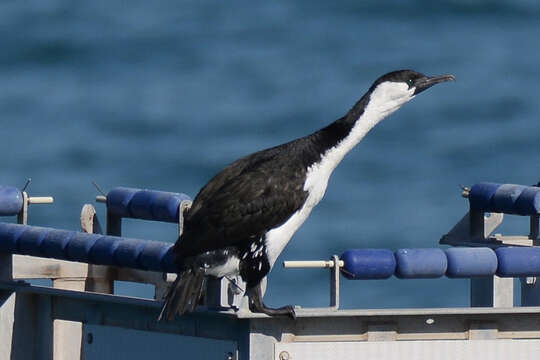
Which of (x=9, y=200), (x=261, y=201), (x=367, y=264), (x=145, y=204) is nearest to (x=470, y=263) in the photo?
(x=367, y=264)

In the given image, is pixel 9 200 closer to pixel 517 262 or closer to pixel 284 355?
pixel 284 355

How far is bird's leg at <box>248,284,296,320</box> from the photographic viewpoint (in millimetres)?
9008

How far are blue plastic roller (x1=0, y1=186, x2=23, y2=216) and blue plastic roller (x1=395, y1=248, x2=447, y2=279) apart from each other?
2.54 metres

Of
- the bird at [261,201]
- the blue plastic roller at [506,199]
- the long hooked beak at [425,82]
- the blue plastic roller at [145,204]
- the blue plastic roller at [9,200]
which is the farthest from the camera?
the blue plastic roller at [9,200]

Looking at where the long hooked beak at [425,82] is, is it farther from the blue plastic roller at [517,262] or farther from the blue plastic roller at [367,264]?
the blue plastic roller at [367,264]

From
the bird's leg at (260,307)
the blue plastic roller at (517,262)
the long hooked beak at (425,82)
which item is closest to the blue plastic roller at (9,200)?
the bird's leg at (260,307)

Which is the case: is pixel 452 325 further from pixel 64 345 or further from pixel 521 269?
pixel 64 345

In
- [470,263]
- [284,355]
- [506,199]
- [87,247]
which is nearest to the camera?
[284,355]

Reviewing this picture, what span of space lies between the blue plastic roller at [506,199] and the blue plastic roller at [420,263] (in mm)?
1069

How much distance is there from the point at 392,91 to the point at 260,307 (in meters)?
1.62

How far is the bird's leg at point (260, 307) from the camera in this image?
355 inches

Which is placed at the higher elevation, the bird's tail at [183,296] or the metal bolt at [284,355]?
the bird's tail at [183,296]

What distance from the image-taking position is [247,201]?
9.71m

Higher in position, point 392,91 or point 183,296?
point 392,91
